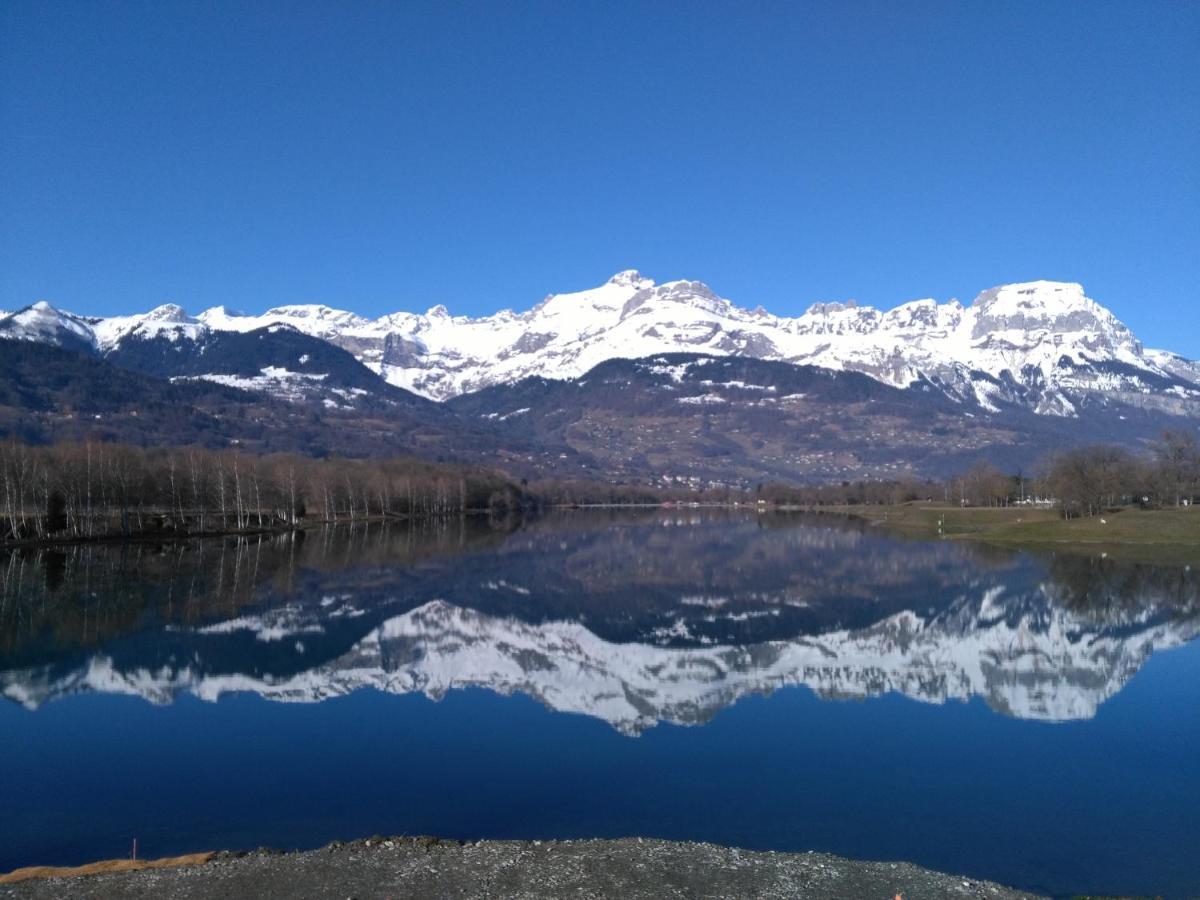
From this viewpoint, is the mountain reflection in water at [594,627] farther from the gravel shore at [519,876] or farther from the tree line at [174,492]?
the gravel shore at [519,876]

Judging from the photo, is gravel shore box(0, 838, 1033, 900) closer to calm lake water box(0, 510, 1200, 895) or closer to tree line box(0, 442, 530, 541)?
calm lake water box(0, 510, 1200, 895)

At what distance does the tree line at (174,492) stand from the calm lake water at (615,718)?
32.5 meters

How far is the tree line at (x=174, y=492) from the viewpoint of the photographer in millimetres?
95625

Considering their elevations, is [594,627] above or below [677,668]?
below

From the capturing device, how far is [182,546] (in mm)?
94312

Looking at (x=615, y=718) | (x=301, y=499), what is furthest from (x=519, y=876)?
(x=301, y=499)

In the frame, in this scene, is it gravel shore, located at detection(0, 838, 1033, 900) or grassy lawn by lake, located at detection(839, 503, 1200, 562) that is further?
grassy lawn by lake, located at detection(839, 503, 1200, 562)

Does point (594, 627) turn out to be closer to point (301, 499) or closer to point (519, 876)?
point (519, 876)

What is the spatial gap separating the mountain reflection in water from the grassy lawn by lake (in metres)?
12.3

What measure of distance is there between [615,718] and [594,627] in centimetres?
2172

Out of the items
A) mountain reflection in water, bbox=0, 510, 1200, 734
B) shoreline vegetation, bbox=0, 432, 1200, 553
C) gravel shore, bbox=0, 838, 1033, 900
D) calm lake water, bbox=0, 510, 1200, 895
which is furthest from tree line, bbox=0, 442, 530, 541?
gravel shore, bbox=0, 838, 1033, 900

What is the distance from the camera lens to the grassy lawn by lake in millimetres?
91400

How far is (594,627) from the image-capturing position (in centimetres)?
5284

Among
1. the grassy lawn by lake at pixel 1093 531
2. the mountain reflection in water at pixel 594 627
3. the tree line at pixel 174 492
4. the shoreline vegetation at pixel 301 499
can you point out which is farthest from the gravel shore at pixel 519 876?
the tree line at pixel 174 492
